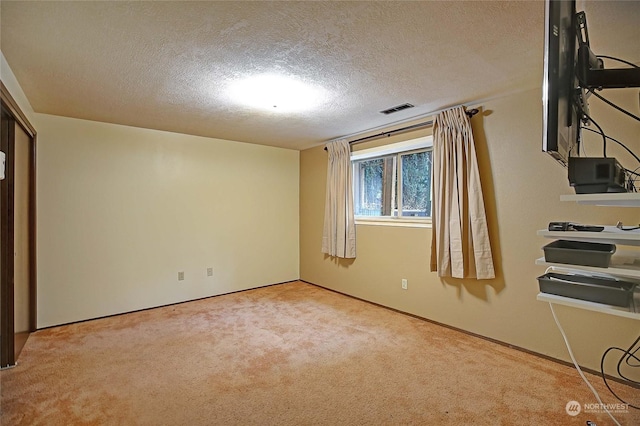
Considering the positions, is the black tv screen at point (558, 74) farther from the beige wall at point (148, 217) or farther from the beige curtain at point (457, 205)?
the beige wall at point (148, 217)

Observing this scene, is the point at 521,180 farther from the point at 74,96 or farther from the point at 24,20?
the point at 74,96

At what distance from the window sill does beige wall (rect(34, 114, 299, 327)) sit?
1493 mm

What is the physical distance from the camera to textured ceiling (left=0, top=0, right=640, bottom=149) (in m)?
1.60

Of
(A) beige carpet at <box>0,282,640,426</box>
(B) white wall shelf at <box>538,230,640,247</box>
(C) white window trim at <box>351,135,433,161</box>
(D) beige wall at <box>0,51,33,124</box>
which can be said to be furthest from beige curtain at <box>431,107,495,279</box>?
(D) beige wall at <box>0,51,33,124</box>

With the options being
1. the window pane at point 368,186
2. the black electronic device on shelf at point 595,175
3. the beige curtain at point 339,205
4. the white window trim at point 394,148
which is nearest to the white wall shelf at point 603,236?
the black electronic device on shelf at point 595,175

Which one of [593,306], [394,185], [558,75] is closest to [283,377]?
[593,306]

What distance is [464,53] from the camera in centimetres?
203

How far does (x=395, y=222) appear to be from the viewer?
3.88m

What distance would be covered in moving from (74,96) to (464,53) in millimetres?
3142

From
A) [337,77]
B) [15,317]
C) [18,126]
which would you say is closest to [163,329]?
[15,317]

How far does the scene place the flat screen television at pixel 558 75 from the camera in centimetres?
103

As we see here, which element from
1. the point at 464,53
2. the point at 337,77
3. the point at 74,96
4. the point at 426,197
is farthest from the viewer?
the point at 426,197

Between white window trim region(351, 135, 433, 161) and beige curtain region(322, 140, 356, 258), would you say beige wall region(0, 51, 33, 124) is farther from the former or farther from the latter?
white window trim region(351, 135, 433, 161)

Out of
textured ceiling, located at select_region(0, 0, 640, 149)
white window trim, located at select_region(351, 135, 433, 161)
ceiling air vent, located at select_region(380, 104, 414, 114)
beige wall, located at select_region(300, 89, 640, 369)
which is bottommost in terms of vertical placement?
beige wall, located at select_region(300, 89, 640, 369)
